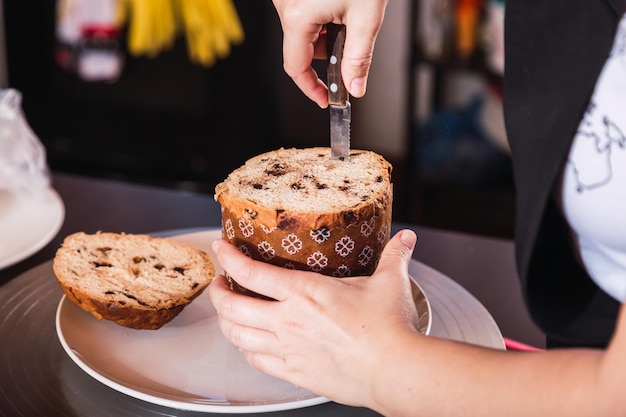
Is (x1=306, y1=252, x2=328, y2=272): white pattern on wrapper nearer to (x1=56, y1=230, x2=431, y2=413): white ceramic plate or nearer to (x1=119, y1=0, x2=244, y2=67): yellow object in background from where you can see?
(x1=56, y1=230, x2=431, y2=413): white ceramic plate

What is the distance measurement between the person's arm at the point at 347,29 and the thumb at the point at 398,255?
0.24m

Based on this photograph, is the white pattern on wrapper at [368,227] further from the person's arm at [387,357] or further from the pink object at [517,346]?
the pink object at [517,346]

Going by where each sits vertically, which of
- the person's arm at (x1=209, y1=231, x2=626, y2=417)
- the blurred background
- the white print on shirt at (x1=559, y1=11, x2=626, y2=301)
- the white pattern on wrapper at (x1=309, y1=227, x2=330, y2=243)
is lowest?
the blurred background

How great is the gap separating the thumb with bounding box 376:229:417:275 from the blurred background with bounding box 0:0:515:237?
1.90 metres

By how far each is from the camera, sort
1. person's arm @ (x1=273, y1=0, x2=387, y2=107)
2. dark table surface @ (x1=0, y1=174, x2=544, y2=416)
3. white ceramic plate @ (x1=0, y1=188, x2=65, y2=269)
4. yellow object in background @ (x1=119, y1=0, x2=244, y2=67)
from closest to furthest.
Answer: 1. person's arm @ (x1=273, y1=0, x2=387, y2=107)
2. dark table surface @ (x1=0, y1=174, x2=544, y2=416)
3. white ceramic plate @ (x1=0, y1=188, x2=65, y2=269)
4. yellow object in background @ (x1=119, y1=0, x2=244, y2=67)

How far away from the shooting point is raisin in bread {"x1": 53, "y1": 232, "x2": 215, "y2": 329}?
1.00m

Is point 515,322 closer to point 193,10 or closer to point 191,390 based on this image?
point 191,390

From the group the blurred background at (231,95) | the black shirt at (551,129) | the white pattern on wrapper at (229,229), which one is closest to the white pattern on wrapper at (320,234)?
the white pattern on wrapper at (229,229)

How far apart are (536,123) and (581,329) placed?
277mm

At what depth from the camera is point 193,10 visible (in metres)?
2.89

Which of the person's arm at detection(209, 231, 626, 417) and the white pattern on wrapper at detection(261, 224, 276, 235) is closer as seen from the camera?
the person's arm at detection(209, 231, 626, 417)

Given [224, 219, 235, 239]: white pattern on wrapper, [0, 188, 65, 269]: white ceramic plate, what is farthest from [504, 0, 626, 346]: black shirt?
[0, 188, 65, 269]: white ceramic plate

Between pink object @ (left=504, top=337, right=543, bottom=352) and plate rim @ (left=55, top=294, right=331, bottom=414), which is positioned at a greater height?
plate rim @ (left=55, top=294, right=331, bottom=414)

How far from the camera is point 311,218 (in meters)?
0.90
